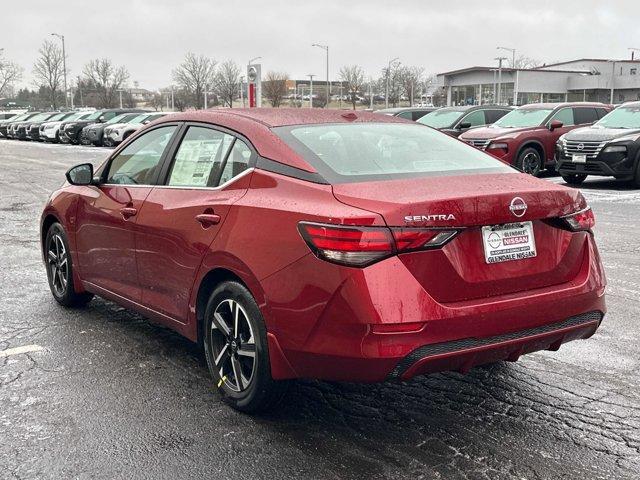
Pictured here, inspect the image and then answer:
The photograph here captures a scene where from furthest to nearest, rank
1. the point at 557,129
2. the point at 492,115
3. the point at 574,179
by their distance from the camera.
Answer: the point at 492,115 < the point at 557,129 < the point at 574,179

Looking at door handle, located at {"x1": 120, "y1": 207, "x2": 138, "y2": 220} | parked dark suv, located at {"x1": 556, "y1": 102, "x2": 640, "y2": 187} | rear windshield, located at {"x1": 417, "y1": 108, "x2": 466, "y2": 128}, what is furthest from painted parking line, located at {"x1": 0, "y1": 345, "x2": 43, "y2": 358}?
rear windshield, located at {"x1": 417, "y1": 108, "x2": 466, "y2": 128}

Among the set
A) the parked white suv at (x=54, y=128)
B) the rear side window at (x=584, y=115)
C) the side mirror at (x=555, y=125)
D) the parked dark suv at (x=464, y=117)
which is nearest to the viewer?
the side mirror at (x=555, y=125)

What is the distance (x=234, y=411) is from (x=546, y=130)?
13915 mm

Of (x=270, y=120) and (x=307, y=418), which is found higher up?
(x=270, y=120)

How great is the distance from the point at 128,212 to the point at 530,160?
12.8 meters

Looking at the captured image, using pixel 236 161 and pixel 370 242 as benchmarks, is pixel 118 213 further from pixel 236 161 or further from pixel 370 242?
pixel 370 242

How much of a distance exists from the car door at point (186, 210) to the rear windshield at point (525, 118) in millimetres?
13295

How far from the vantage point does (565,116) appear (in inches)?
667

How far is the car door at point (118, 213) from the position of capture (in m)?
4.65

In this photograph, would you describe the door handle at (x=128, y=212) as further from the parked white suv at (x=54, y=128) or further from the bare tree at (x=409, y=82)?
the bare tree at (x=409, y=82)

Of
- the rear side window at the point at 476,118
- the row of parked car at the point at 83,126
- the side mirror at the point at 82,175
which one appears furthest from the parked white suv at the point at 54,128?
the side mirror at the point at 82,175

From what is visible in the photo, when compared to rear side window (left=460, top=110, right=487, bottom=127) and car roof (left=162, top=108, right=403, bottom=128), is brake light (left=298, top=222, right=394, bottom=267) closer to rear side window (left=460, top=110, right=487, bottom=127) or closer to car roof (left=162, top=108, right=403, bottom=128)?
car roof (left=162, top=108, right=403, bottom=128)

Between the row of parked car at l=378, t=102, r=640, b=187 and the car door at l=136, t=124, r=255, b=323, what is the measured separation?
9734 millimetres

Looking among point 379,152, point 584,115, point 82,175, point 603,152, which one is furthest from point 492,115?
point 379,152
